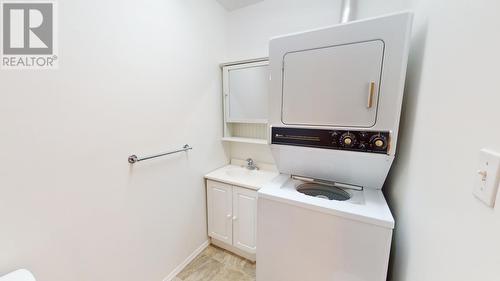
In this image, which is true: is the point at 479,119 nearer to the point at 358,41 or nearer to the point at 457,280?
the point at 457,280

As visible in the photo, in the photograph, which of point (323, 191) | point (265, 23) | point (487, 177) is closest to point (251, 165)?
point (323, 191)

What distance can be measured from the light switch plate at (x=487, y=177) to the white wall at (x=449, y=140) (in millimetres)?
28

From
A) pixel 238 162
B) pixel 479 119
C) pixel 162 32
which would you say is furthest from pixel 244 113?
pixel 479 119

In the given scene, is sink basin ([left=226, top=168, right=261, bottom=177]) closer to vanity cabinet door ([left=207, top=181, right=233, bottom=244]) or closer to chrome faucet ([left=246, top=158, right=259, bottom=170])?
chrome faucet ([left=246, top=158, right=259, bottom=170])

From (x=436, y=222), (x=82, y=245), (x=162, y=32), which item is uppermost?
(x=162, y=32)

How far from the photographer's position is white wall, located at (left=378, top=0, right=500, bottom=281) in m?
0.52

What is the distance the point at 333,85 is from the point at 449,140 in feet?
2.02

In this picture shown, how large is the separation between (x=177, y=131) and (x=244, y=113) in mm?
825

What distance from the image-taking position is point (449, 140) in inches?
27.8

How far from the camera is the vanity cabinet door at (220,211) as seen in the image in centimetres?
204

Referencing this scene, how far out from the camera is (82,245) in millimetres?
1181

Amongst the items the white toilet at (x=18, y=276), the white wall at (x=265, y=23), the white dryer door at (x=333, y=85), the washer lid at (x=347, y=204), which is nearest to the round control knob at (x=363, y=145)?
the white dryer door at (x=333, y=85)

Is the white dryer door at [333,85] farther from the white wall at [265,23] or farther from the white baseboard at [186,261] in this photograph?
the white baseboard at [186,261]

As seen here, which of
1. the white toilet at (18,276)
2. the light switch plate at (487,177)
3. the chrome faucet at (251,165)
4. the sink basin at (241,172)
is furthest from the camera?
the chrome faucet at (251,165)
